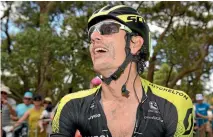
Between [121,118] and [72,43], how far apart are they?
1770 centimetres

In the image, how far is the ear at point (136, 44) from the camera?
2.54 m

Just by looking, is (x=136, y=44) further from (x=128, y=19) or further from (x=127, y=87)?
(x=127, y=87)

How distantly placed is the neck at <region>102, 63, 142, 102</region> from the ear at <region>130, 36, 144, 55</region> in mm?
88

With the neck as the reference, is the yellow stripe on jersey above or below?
below

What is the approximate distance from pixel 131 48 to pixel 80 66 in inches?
722

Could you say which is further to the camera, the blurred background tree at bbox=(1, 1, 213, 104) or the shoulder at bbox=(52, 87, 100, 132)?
the blurred background tree at bbox=(1, 1, 213, 104)

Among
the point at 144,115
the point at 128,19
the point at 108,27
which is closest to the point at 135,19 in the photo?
the point at 128,19

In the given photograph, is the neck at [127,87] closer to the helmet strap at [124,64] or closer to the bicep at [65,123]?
the helmet strap at [124,64]

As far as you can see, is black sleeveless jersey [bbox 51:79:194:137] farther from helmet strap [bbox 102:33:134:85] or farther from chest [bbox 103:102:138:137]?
helmet strap [bbox 102:33:134:85]

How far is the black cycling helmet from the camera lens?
2504 millimetres

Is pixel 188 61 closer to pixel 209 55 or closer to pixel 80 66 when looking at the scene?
pixel 209 55

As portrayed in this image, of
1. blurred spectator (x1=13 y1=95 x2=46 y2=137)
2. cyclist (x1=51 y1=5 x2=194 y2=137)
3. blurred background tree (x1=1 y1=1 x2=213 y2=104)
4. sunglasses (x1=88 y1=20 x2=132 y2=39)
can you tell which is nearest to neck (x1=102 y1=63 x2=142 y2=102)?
cyclist (x1=51 y1=5 x2=194 y2=137)

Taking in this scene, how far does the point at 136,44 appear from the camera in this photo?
2.56 meters

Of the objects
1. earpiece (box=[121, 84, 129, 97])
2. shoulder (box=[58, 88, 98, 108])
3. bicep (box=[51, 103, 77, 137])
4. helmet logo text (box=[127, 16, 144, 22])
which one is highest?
helmet logo text (box=[127, 16, 144, 22])
